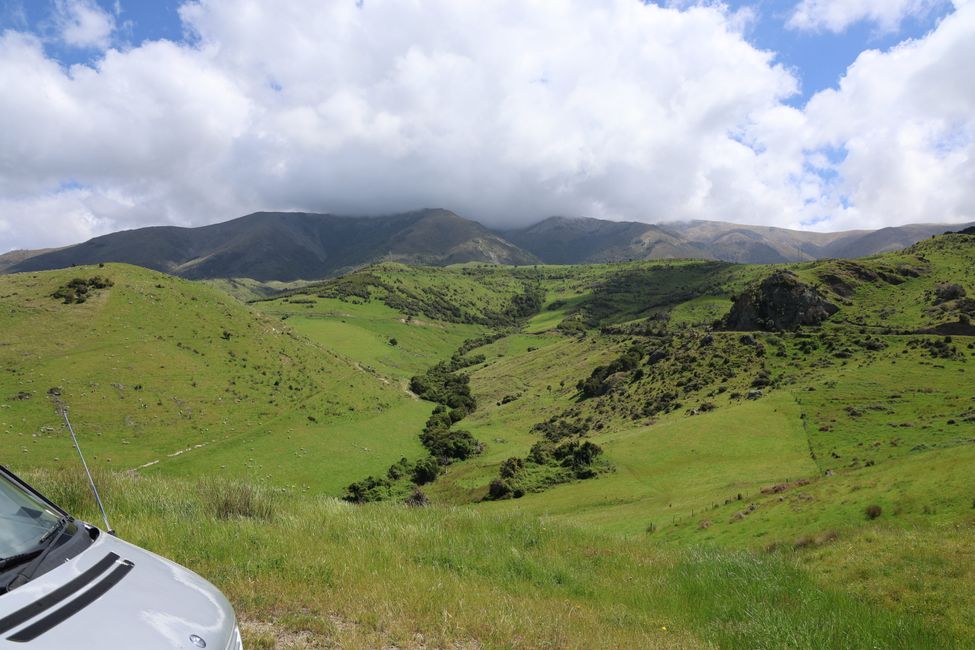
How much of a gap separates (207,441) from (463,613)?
53.7m

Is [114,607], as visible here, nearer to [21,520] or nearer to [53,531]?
[53,531]

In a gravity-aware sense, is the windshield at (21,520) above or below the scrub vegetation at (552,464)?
above

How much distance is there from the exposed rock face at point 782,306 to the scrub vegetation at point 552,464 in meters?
0.45

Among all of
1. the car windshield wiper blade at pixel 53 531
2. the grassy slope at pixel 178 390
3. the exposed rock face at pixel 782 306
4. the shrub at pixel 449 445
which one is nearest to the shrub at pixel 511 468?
the shrub at pixel 449 445

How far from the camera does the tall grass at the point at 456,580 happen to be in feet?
21.7

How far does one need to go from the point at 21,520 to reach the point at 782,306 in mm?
101923

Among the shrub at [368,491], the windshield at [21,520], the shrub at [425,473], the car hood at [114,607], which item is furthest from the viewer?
the shrub at [425,473]

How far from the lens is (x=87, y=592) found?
3.65 meters

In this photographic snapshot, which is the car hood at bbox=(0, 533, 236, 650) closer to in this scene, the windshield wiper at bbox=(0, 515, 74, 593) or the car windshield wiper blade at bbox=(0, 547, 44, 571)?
the windshield wiper at bbox=(0, 515, 74, 593)

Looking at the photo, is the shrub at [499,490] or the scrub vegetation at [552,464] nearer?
the scrub vegetation at [552,464]

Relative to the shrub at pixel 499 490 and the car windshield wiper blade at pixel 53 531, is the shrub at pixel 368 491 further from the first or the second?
the car windshield wiper blade at pixel 53 531

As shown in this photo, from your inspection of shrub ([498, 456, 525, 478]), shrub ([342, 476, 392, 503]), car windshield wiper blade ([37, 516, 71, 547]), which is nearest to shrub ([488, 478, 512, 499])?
shrub ([498, 456, 525, 478])

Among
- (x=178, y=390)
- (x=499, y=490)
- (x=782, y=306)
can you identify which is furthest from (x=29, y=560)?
(x=782, y=306)

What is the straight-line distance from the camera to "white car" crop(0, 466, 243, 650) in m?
3.20
